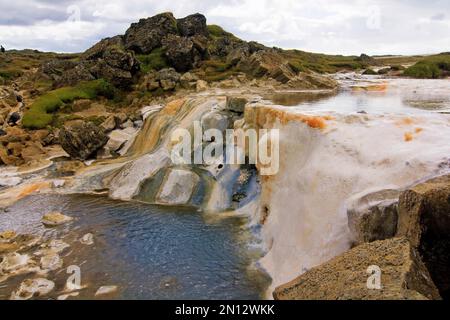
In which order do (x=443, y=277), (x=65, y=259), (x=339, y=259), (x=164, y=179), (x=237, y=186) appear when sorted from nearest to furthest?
(x=443, y=277) → (x=339, y=259) → (x=65, y=259) → (x=237, y=186) → (x=164, y=179)

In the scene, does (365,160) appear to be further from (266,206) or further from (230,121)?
(230,121)

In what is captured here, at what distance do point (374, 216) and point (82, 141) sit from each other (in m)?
20.7

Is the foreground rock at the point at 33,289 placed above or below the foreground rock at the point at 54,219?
below

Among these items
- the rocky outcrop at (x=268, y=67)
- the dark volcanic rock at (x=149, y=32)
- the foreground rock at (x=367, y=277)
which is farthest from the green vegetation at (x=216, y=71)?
the foreground rock at (x=367, y=277)

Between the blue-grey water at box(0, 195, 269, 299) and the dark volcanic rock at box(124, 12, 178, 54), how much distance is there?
3169cm

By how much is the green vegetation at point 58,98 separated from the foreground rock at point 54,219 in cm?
1838

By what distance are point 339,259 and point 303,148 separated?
21.2 ft

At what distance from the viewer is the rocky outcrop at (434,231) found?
7262mm

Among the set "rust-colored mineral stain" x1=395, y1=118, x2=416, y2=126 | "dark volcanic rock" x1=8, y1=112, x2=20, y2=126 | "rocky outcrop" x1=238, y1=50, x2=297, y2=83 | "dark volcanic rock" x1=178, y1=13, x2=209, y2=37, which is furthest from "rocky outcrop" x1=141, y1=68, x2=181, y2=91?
"rust-colored mineral stain" x1=395, y1=118, x2=416, y2=126

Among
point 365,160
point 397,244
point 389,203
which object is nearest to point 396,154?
point 365,160

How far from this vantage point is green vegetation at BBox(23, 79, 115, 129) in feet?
111

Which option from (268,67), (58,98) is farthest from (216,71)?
(58,98)

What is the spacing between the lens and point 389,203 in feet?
29.6

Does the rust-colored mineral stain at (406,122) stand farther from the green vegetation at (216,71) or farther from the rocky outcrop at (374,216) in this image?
the green vegetation at (216,71)
